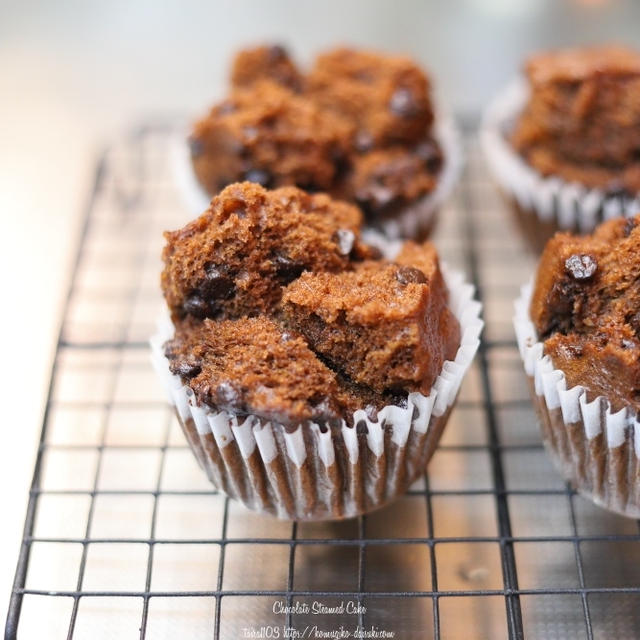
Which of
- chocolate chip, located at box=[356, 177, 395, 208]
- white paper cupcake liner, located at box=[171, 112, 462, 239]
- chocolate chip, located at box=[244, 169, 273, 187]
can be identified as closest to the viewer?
chocolate chip, located at box=[244, 169, 273, 187]

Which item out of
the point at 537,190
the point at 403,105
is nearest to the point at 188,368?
the point at 403,105

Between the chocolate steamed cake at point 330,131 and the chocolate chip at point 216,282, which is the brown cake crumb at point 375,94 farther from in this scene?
the chocolate chip at point 216,282

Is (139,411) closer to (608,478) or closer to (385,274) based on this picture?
(385,274)

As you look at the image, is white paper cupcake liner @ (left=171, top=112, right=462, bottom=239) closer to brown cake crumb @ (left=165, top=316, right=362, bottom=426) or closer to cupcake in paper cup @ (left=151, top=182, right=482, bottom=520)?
cupcake in paper cup @ (left=151, top=182, right=482, bottom=520)

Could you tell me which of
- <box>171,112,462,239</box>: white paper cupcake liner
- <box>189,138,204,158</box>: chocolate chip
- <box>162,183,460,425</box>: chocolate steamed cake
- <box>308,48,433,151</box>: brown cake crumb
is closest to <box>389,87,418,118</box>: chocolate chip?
<box>308,48,433,151</box>: brown cake crumb

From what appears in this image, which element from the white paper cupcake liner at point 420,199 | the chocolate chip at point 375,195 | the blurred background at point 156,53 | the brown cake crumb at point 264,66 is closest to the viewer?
the chocolate chip at point 375,195

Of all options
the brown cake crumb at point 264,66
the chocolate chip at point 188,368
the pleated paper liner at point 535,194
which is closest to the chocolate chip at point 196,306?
the chocolate chip at point 188,368

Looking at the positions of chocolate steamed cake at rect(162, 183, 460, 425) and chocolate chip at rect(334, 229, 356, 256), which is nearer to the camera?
chocolate steamed cake at rect(162, 183, 460, 425)
